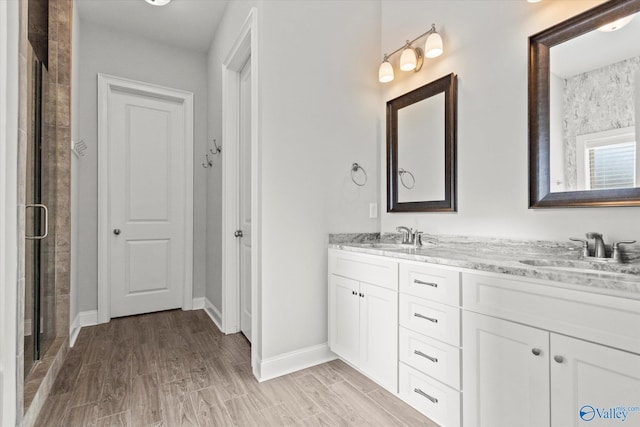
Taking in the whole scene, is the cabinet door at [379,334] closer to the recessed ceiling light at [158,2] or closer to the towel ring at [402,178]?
the towel ring at [402,178]

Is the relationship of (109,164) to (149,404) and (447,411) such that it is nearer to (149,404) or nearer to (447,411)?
(149,404)

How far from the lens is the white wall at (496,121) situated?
1513 mm

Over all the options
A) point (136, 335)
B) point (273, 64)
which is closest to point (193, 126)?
point (273, 64)

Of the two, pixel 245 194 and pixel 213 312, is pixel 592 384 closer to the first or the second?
A: pixel 245 194

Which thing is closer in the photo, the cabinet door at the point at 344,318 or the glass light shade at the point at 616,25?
the glass light shade at the point at 616,25

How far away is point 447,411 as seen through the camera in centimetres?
145

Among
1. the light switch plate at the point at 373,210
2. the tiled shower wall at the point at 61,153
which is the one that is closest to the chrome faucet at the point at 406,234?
the light switch plate at the point at 373,210

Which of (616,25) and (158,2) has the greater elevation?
(158,2)

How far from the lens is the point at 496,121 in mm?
1766

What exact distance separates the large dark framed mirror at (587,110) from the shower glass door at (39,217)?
8.18ft

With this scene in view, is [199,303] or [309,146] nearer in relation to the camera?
[309,146]

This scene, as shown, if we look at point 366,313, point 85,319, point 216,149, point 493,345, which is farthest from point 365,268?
point 85,319

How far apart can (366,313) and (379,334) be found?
0.47 ft

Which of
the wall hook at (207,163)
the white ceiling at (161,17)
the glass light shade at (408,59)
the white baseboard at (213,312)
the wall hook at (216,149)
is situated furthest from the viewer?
the wall hook at (207,163)
